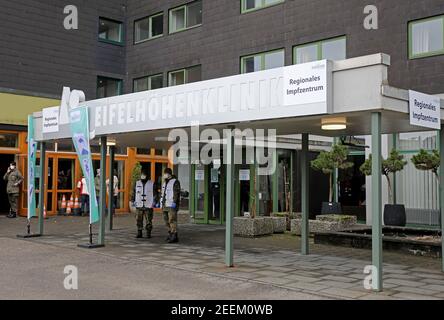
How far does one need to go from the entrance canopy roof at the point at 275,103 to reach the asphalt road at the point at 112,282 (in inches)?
104

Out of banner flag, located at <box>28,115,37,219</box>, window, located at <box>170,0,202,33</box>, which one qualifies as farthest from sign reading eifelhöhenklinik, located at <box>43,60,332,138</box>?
window, located at <box>170,0,202,33</box>

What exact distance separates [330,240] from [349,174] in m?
6.47

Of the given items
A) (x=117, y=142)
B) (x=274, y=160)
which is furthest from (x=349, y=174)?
(x=117, y=142)

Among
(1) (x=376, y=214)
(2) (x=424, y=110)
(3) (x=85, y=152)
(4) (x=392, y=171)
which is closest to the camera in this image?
(1) (x=376, y=214)

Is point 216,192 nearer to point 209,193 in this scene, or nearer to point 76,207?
point 209,193

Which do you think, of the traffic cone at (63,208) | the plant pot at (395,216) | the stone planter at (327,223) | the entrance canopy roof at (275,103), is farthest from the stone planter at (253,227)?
Answer: the traffic cone at (63,208)

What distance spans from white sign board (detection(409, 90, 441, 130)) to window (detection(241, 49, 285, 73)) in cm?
1056

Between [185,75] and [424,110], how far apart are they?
15.1 meters

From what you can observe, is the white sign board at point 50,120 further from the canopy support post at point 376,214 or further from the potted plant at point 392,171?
the canopy support post at point 376,214

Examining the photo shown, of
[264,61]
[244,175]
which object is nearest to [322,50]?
[264,61]

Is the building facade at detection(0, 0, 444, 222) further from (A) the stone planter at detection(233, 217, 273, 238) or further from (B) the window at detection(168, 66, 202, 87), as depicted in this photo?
(A) the stone planter at detection(233, 217, 273, 238)

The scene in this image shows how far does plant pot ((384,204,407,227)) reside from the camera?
1416cm

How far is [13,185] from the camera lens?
1869 centimetres

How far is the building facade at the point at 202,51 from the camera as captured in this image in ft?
52.0
